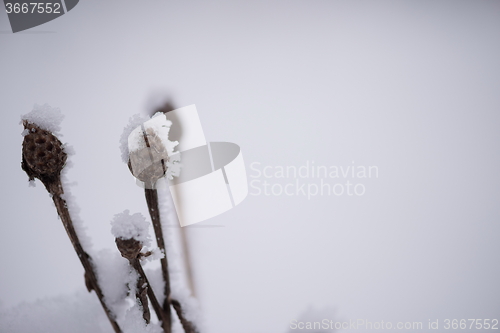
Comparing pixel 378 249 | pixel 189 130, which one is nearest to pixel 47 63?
pixel 189 130

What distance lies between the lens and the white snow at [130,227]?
229mm

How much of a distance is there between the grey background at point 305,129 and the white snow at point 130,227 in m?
0.23

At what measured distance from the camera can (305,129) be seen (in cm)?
50

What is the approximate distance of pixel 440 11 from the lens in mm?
499

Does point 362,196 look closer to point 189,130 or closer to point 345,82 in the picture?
point 345,82

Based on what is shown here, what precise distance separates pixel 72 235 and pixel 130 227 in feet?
0.32

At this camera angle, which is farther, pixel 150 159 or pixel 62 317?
pixel 62 317

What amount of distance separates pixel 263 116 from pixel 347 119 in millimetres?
144

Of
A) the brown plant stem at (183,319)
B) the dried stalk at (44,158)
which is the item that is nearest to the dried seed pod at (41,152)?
the dried stalk at (44,158)

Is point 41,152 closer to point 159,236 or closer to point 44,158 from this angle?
point 44,158

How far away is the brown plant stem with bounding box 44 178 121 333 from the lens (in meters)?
0.26

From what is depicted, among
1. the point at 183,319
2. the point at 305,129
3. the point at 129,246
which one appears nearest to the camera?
the point at 129,246

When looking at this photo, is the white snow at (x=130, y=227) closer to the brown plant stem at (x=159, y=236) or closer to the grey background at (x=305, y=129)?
the brown plant stem at (x=159, y=236)

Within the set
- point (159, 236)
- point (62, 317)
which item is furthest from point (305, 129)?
point (62, 317)
